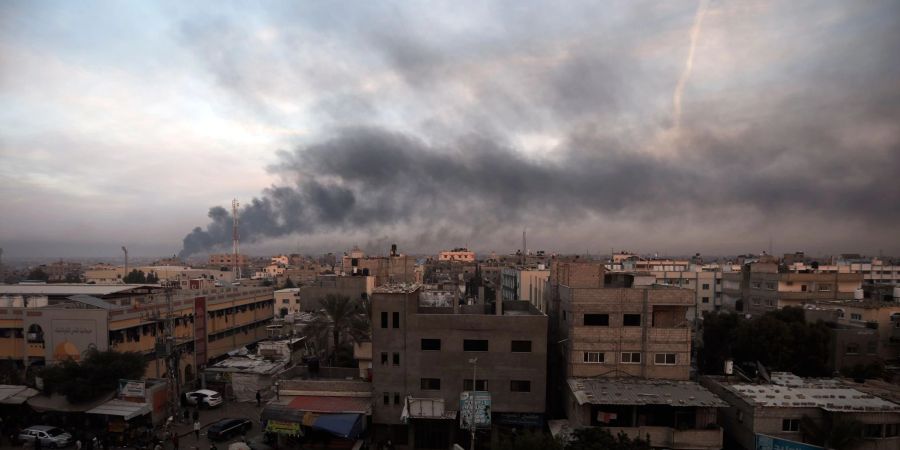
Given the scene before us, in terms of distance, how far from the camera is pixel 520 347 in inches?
1230

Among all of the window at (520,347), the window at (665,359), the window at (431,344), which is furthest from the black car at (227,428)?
the window at (665,359)

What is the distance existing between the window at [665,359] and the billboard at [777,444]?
19.0 feet

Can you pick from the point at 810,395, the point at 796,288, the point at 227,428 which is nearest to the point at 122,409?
the point at 227,428

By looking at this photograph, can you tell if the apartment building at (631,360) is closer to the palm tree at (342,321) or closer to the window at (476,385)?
the window at (476,385)

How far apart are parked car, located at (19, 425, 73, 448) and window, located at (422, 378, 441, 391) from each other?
2155cm

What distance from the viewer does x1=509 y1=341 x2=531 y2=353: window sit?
102 ft

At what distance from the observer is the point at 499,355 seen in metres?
31.1

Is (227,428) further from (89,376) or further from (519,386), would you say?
(519,386)

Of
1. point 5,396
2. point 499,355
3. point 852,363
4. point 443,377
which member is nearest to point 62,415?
point 5,396

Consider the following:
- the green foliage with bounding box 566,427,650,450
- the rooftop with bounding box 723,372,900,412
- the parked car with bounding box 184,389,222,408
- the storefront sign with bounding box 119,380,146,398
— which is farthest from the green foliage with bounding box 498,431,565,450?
the parked car with bounding box 184,389,222,408

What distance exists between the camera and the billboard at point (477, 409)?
28.9 m

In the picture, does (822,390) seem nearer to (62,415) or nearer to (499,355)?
(499,355)

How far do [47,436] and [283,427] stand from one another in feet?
46.2

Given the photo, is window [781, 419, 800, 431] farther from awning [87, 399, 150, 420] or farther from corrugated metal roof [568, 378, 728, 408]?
awning [87, 399, 150, 420]
